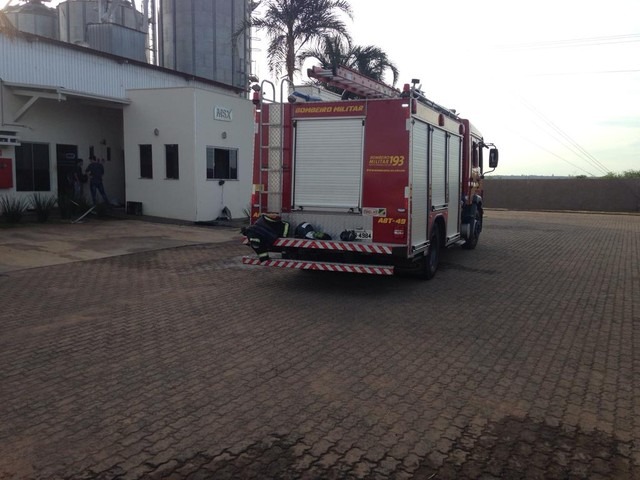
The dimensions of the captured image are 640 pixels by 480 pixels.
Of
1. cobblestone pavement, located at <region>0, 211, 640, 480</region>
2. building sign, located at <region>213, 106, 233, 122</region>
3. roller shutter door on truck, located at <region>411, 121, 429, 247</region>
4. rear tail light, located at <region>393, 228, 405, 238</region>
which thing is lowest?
cobblestone pavement, located at <region>0, 211, 640, 480</region>

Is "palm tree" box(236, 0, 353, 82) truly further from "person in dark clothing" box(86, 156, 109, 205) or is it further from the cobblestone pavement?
the cobblestone pavement

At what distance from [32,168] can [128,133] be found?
10.6 feet

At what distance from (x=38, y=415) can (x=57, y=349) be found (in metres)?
1.70

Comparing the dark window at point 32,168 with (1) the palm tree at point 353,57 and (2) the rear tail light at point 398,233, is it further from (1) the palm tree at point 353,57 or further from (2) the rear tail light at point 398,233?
(2) the rear tail light at point 398,233

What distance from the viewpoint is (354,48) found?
75.1 ft

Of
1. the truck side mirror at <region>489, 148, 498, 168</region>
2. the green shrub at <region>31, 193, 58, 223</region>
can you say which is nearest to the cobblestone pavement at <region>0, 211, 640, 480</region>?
the truck side mirror at <region>489, 148, 498, 168</region>

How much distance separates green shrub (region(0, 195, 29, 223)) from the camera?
16500 millimetres

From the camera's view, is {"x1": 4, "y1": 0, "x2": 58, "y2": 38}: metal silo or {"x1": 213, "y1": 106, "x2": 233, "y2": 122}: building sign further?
{"x1": 4, "y1": 0, "x2": 58, "y2": 38}: metal silo

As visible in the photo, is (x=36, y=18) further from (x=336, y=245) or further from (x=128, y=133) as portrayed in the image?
(x=336, y=245)

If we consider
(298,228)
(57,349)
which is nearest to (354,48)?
(298,228)

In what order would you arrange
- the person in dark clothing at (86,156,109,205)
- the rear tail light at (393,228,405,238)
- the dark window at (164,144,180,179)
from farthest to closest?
the person in dark clothing at (86,156,109,205), the dark window at (164,144,180,179), the rear tail light at (393,228,405,238)

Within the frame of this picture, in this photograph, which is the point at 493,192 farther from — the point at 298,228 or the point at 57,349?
the point at 57,349

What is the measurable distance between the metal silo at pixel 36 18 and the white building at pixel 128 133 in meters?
12.3

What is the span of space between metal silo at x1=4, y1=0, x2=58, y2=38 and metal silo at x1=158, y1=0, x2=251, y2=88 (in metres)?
5.77
